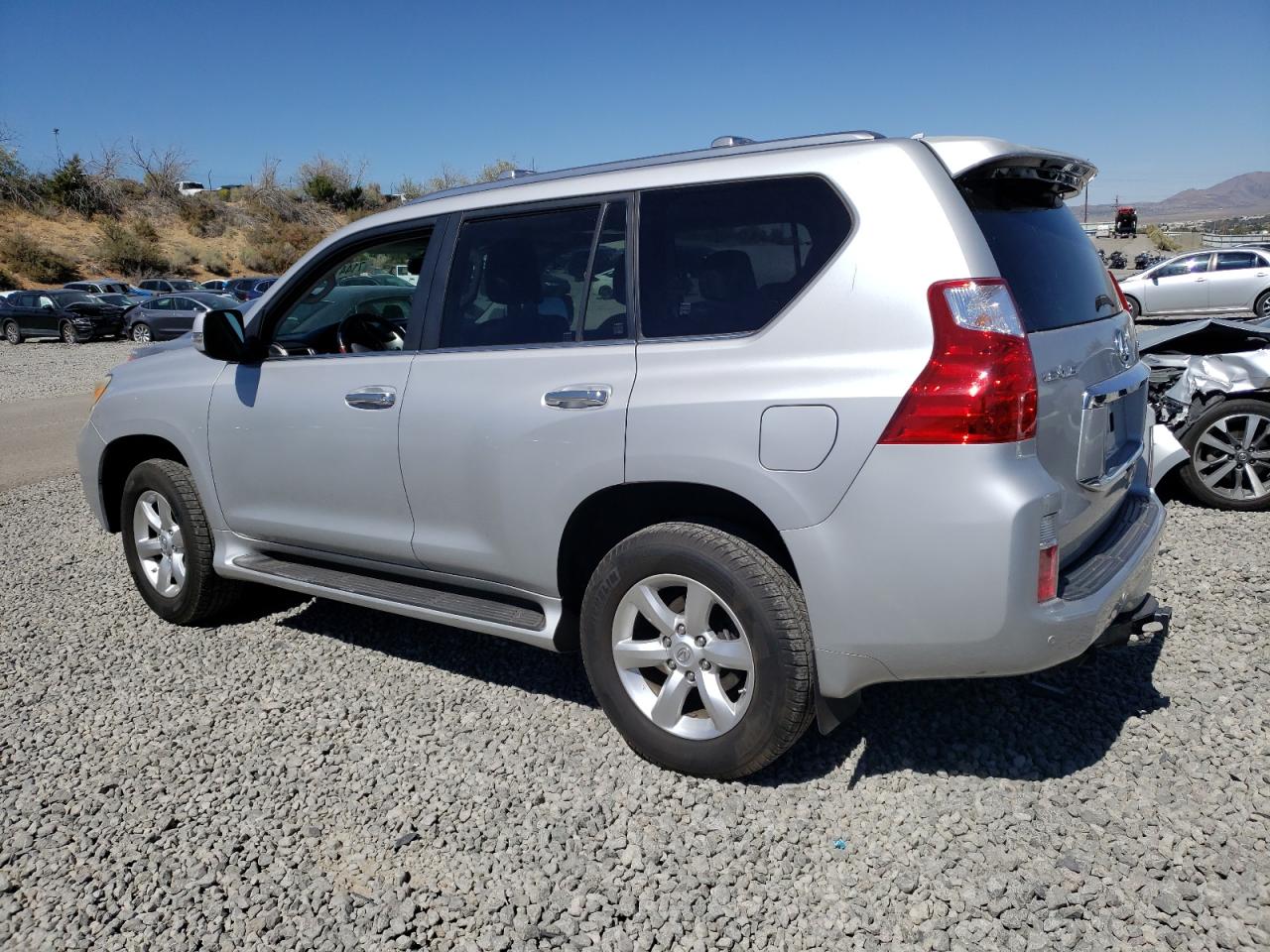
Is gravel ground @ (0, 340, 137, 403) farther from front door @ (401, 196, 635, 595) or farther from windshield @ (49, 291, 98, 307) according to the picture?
front door @ (401, 196, 635, 595)

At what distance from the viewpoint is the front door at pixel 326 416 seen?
12.5 feet

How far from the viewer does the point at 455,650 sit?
14.7 feet

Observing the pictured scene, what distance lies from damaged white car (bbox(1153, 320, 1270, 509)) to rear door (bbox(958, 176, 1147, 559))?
3.11 meters

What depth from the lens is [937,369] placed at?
8.64 feet

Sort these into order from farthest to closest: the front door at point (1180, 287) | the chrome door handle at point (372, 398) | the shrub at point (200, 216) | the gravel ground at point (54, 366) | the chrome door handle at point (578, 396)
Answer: the shrub at point (200, 216) < the front door at point (1180, 287) < the gravel ground at point (54, 366) < the chrome door handle at point (372, 398) < the chrome door handle at point (578, 396)

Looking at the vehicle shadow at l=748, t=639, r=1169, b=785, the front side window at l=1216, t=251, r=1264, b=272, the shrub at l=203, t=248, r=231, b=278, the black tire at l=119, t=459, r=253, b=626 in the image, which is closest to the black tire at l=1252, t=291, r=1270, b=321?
the front side window at l=1216, t=251, r=1264, b=272

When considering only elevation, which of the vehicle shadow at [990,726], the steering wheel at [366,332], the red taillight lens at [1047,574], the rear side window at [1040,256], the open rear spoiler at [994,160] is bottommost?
the vehicle shadow at [990,726]

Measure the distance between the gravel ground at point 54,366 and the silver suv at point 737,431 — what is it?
14.5 meters

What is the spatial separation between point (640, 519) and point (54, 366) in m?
23.1

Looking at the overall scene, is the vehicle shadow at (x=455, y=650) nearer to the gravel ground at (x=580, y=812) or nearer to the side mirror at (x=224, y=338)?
the gravel ground at (x=580, y=812)

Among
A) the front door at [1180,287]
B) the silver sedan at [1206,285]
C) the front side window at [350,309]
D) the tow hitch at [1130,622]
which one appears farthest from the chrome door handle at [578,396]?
the front door at [1180,287]

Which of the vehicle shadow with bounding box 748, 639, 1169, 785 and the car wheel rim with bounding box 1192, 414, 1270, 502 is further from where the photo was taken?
the car wheel rim with bounding box 1192, 414, 1270, 502

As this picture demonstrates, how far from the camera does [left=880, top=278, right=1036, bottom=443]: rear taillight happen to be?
259 cm

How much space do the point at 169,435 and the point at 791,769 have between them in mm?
3189
